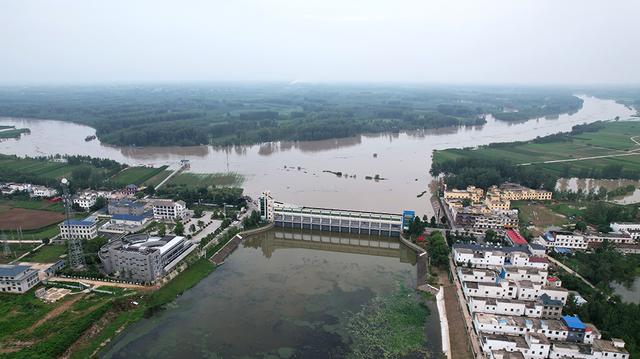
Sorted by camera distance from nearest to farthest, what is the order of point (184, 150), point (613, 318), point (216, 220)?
point (613, 318) < point (216, 220) < point (184, 150)

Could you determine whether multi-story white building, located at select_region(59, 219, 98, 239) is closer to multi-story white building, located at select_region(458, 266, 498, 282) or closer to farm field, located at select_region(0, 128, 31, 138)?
multi-story white building, located at select_region(458, 266, 498, 282)

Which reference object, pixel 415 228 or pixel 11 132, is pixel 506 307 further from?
pixel 11 132

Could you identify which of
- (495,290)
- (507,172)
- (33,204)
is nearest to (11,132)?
(33,204)

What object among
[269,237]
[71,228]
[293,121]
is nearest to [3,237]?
[71,228]

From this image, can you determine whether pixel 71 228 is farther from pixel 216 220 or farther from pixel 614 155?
pixel 614 155

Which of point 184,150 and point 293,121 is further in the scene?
point 293,121

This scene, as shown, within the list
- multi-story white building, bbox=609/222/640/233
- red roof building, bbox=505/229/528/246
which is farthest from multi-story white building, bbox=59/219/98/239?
multi-story white building, bbox=609/222/640/233
